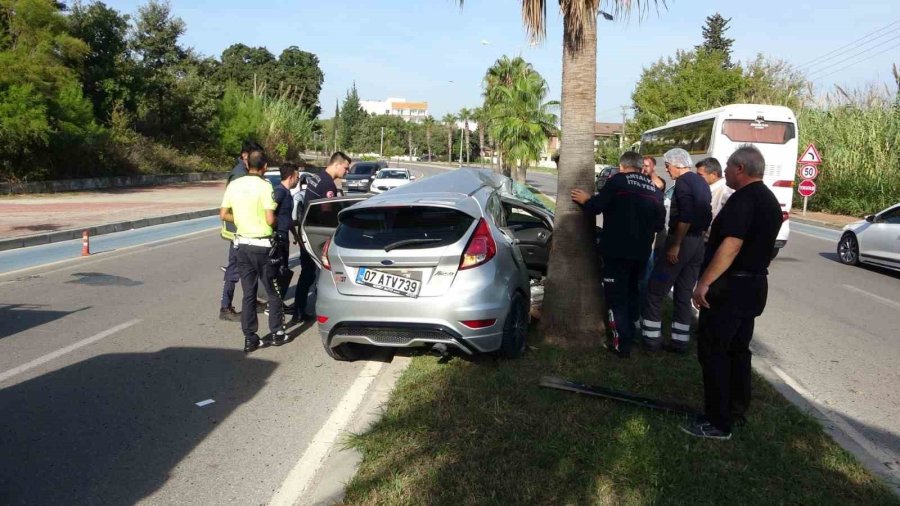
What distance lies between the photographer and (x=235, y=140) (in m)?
44.7

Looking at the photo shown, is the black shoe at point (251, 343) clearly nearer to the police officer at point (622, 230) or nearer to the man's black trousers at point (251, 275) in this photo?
the man's black trousers at point (251, 275)

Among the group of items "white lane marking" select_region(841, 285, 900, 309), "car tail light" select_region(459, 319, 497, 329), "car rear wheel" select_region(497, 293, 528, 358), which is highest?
"car tail light" select_region(459, 319, 497, 329)

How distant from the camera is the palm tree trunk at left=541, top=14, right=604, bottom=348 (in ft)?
20.6

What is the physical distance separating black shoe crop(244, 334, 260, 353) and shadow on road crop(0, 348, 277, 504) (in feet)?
0.38

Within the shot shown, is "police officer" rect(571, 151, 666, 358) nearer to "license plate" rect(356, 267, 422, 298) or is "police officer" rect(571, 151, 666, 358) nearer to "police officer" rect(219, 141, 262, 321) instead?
"license plate" rect(356, 267, 422, 298)

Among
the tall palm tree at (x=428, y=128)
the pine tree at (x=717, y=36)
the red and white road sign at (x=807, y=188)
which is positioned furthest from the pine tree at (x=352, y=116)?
the red and white road sign at (x=807, y=188)

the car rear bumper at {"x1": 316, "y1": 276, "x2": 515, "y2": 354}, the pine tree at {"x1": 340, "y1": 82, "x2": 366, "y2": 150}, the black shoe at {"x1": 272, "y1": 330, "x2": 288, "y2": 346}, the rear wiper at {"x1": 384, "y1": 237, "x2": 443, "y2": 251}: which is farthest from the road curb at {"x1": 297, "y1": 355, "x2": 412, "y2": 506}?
the pine tree at {"x1": 340, "y1": 82, "x2": 366, "y2": 150}

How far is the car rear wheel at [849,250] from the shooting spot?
13.9 metres

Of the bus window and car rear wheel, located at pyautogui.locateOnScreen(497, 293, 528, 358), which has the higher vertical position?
the bus window

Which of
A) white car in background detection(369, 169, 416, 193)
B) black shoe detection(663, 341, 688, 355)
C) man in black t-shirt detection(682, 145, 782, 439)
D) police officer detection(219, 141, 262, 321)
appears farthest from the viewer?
white car in background detection(369, 169, 416, 193)

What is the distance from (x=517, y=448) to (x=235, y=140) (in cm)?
4394

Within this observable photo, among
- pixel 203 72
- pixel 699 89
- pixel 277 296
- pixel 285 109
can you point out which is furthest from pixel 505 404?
pixel 285 109

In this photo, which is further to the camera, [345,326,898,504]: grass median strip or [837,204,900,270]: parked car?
[837,204,900,270]: parked car

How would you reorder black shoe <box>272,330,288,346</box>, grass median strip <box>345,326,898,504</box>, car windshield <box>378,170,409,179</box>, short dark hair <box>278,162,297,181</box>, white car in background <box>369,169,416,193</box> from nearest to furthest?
grass median strip <box>345,326,898,504</box> → black shoe <box>272,330,288,346</box> → short dark hair <box>278,162,297,181</box> → white car in background <box>369,169,416,193</box> → car windshield <box>378,170,409,179</box>
